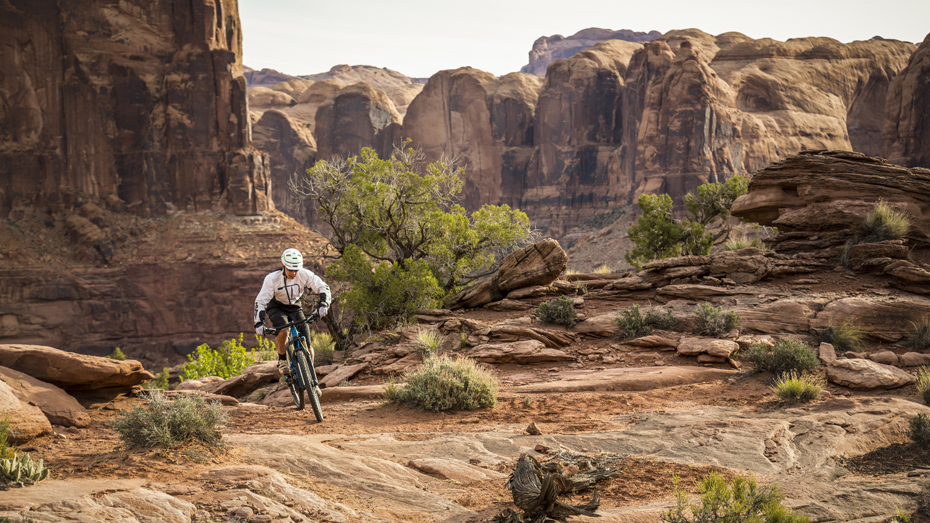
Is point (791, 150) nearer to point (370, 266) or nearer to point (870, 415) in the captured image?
point (370, 266)

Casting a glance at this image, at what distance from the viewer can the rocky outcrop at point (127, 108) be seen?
189 ft

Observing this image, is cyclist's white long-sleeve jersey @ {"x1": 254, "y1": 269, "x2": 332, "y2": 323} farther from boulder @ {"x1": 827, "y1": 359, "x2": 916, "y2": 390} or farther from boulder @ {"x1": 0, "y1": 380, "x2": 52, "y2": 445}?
boulder @ {"x1": 827, "y1": 359, "x2": 916, "y2": 390}

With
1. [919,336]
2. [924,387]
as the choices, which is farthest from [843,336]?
[924,387]

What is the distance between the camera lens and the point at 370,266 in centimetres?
1608

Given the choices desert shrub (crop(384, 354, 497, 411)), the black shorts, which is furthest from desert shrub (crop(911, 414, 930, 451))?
the black shorts

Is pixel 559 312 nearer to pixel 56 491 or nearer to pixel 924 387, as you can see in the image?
pixel 924 387

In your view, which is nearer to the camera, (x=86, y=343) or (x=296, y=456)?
(x=296, y=456)

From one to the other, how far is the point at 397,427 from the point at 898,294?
1040cm

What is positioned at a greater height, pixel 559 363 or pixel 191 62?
pixel 191 62

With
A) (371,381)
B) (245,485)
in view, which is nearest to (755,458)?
(245,485)

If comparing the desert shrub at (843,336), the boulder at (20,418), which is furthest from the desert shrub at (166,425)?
the desert shrub at (843,336)

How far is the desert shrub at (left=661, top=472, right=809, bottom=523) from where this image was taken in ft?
12.8

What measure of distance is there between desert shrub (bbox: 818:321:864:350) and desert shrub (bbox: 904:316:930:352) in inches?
28.5

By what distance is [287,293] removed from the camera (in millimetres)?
7484
